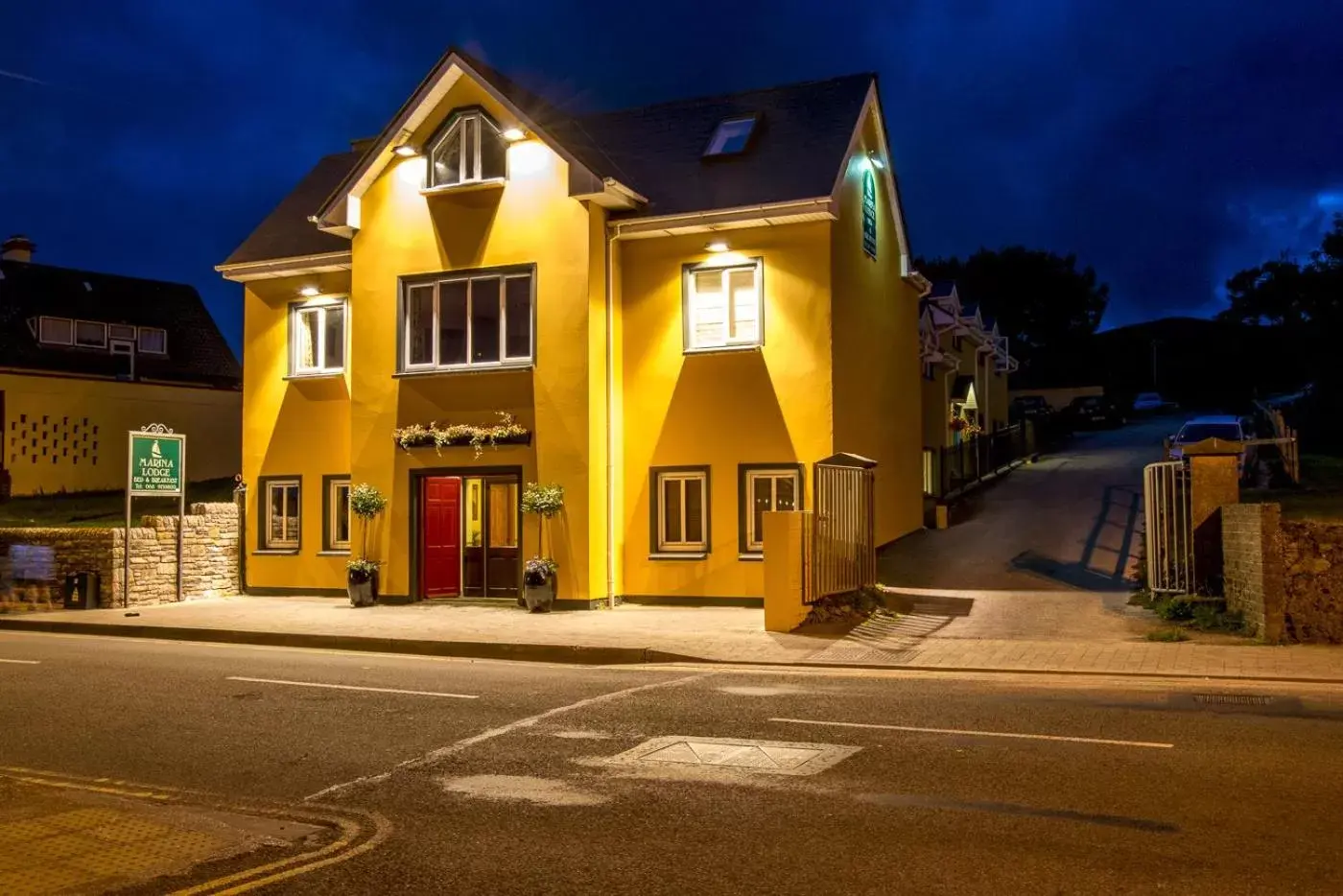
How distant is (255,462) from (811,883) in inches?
A: 801

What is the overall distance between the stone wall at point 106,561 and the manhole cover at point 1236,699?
59.2 feet

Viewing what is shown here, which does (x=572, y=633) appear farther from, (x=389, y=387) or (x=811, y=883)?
(x=811, y=883)

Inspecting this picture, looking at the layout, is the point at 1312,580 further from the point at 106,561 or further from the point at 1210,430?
the point at 106,561


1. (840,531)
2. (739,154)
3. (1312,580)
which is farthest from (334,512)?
(1312,580)

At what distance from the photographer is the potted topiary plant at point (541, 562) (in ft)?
62.4

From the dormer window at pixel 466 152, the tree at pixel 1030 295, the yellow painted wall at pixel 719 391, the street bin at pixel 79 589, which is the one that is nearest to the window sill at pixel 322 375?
the dormer window at pixel 466 152

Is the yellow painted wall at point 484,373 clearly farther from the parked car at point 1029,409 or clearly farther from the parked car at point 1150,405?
the parked car at point 1150,405

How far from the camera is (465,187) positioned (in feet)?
67.9

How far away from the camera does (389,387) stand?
69.7ft

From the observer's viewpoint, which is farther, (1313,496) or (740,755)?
(1313,496)

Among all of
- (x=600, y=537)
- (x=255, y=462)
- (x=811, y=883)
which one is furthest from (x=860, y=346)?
(x=811, y=883)

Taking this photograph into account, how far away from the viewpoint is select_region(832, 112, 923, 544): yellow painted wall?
20391mm

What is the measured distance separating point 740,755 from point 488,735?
7.02ft

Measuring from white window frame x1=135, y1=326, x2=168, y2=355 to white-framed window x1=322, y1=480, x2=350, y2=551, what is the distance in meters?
21.3
